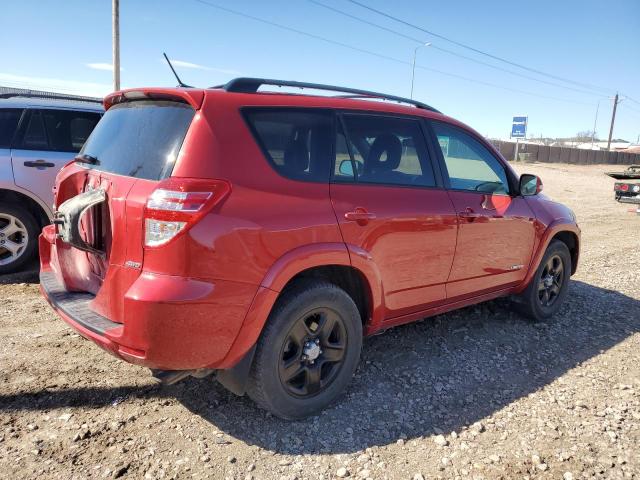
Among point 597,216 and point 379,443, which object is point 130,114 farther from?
point 597,216

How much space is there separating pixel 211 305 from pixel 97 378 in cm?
141

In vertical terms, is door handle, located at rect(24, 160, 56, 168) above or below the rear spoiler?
below

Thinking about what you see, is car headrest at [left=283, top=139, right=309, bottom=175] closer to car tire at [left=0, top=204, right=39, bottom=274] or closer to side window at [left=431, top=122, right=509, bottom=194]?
side window at [left=431, top=122, right=509, bottom=194]

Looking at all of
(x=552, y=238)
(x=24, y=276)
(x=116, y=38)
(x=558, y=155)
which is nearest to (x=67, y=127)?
(x=24, y=276)

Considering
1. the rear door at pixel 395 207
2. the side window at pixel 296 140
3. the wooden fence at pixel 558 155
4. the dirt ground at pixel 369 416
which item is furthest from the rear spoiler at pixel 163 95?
the wooden fence at pixel 558 155

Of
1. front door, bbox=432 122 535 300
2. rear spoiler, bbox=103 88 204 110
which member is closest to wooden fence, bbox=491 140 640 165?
front door, bbox=432 122 535 300

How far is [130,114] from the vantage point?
2916 mm

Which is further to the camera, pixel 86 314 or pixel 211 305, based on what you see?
pixel 86 314

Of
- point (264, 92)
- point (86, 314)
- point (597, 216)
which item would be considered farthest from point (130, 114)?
point (597, 216)

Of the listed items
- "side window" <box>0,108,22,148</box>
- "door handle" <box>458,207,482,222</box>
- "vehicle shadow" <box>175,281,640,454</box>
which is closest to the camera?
"vehicle shadow" <box>175,281,640,454</box>

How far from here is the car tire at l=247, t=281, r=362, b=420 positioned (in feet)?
8.80

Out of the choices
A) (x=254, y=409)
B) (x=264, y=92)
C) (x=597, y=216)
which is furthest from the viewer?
(x=597, y=216)

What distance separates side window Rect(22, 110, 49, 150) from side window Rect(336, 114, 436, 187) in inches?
155

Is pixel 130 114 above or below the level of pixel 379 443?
above
